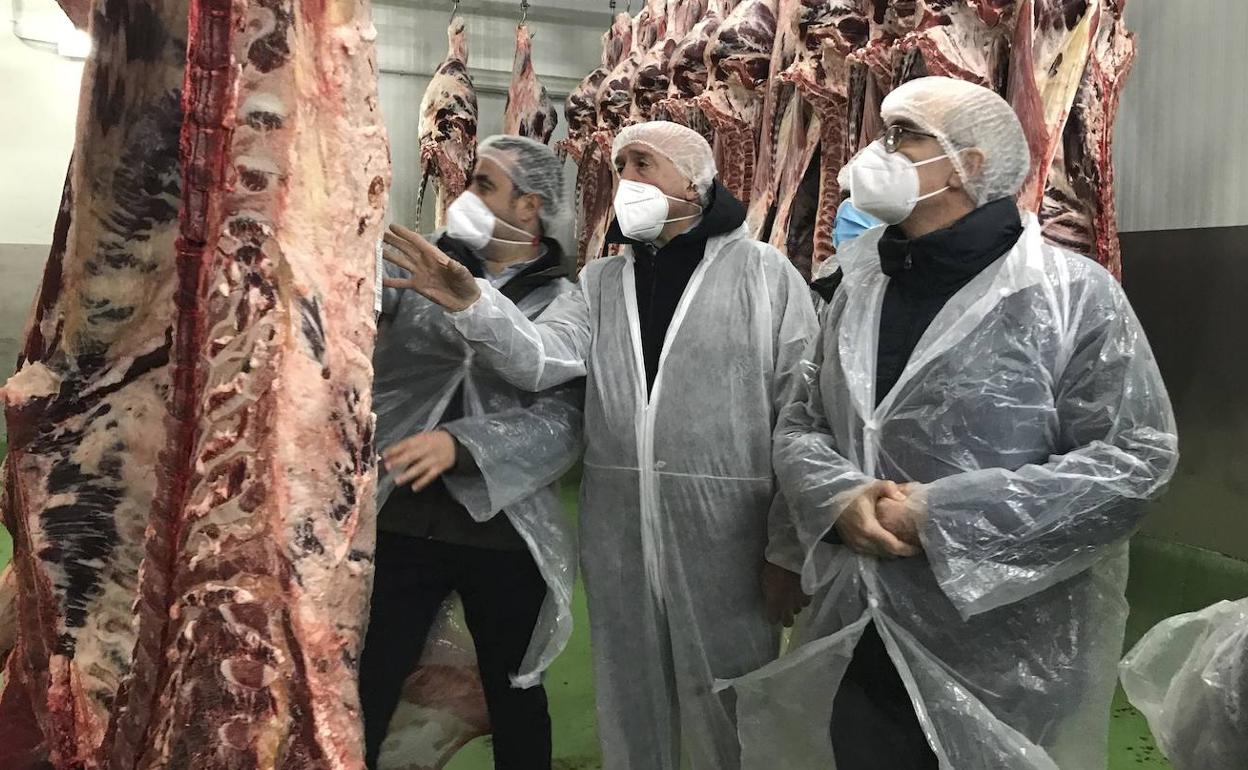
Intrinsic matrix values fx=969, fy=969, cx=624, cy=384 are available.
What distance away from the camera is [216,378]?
741 mm

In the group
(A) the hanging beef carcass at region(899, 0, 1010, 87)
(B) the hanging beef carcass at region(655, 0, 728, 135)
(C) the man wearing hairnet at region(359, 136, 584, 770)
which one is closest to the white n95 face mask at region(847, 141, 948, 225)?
(C) the man wearing hairnet at region(359, 136, 584, 770)

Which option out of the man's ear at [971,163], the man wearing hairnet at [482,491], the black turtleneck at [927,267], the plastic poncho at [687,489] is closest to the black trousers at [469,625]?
the man wearing hairnet at [482,491]

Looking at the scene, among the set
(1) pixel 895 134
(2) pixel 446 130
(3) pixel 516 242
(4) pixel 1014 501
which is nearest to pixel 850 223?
(1) pixel 895 134

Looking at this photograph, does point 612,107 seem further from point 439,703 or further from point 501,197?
point 439,703

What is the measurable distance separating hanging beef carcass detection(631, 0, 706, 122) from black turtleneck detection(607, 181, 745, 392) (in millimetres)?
2313

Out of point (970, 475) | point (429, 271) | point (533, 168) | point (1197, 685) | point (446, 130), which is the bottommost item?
point (1197, 685)

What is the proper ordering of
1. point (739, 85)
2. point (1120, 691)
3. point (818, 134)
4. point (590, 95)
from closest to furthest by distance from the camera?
point (1120, 691) < point (818, 134) < point (739, 85) < point (590, 95)

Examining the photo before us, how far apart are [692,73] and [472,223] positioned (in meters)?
2.36

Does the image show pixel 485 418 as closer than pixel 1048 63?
Yes

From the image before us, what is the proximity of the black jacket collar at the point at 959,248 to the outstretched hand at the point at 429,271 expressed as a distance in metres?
0.69

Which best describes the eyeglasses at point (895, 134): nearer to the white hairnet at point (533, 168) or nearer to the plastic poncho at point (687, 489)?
the plastic poncho at point (687, 489)

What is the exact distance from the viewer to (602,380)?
76.4 inches

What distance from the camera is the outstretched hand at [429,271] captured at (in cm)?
151

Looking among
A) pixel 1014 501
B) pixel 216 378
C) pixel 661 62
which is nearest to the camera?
pixel 216 378
